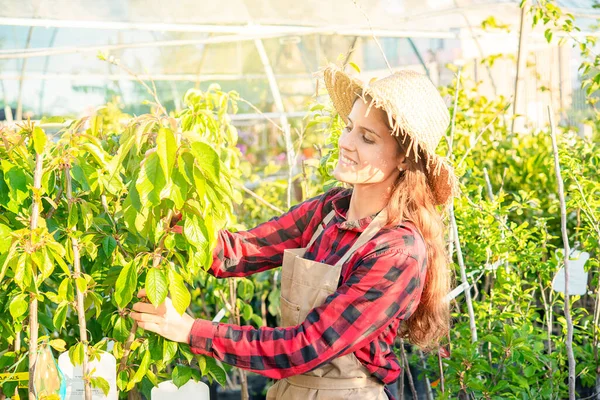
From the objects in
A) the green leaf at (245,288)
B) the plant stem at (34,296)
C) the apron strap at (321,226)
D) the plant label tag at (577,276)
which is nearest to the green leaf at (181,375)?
the plant stem at (34,296)

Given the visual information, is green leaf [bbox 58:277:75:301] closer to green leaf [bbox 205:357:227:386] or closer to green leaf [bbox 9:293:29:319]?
green leaf [bbox 9:293:29:319]

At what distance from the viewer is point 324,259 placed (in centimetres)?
189

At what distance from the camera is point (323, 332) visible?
1.70 m

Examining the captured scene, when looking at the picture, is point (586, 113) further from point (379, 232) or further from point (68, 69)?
point (379, 232)

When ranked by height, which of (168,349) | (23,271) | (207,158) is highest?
(207,158)

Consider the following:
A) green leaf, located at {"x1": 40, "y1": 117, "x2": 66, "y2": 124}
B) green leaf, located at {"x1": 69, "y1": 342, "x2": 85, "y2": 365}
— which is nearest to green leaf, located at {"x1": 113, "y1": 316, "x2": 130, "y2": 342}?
green leaf, located at {"x1": 69, "y1": 342, "x2": 85, "y2": 365}

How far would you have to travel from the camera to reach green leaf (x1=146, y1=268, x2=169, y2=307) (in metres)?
A: 1.60

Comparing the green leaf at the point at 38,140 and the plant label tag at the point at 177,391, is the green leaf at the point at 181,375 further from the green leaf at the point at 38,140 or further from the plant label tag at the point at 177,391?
the green leaf at the point at 38,140

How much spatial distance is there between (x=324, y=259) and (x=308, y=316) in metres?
0.20

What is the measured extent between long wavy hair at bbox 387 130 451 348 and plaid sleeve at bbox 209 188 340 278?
0.29 meters

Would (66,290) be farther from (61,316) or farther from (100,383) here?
(100,383)

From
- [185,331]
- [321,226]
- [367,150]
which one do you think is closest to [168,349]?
[185,331]

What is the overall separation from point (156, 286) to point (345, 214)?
0.60 metres

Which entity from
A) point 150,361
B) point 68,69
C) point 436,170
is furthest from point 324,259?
point 68,69
